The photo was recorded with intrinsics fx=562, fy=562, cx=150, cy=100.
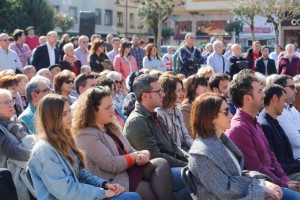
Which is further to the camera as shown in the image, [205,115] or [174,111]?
[174,111]

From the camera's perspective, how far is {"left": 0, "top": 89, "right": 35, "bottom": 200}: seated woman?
5.05 meters

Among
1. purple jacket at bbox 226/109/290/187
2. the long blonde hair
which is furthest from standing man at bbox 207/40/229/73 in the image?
the long blonde hair

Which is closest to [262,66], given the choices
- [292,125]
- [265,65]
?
[265,65]

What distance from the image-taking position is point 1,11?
3212cm

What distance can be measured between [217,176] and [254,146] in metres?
1.12

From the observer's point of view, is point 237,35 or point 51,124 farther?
point 237,35

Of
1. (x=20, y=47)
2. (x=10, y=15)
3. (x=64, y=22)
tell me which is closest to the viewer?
(x=20, y=47)

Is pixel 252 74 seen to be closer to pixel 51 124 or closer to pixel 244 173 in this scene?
pixel 244 173

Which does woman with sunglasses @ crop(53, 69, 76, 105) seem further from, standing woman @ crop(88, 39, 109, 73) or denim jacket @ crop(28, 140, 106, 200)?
standing woman @ crop(88, 39, 109, 73)

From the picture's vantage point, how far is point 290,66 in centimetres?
1491

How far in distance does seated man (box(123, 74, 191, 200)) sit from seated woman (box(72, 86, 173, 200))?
36 cm

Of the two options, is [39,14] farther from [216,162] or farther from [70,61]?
[216,162]

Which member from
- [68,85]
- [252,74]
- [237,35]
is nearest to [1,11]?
[237,35]

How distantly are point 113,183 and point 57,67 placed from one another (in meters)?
5.19
